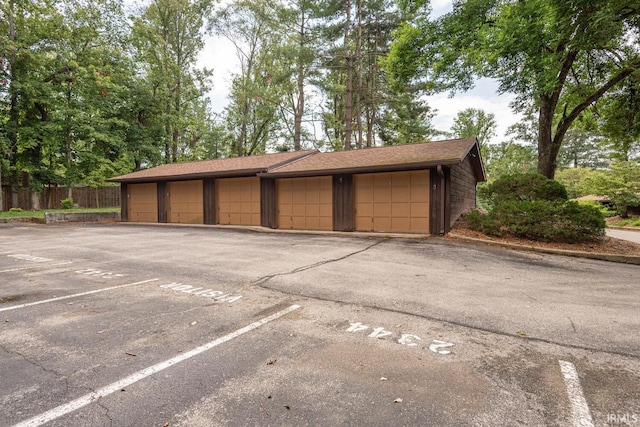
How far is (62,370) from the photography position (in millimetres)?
2375

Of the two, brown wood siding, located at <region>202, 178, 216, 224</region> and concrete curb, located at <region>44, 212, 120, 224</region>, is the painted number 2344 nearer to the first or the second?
brown wood siding, located at <region>202, 178, 216, 224</region>

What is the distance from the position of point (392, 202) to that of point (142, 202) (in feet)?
47.4

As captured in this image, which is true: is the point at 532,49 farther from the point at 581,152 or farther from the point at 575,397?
the point at 581,152

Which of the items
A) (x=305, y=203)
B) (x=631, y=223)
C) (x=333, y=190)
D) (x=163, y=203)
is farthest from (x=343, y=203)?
(x=631, y=223)

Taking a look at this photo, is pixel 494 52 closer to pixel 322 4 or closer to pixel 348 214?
pixel 348 214

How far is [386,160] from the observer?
38.0ft

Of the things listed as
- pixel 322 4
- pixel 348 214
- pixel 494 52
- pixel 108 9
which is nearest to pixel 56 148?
pixel 108 9

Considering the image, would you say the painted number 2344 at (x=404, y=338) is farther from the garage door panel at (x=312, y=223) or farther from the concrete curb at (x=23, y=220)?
the concrete curb at (x=23, y=220)

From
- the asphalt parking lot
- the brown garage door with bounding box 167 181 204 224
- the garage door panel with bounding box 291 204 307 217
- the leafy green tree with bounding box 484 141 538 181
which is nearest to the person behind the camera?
the asphalt parking lot

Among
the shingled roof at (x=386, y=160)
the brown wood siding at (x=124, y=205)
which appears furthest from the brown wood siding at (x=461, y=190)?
the brown wood siding at (x=124, y=205)

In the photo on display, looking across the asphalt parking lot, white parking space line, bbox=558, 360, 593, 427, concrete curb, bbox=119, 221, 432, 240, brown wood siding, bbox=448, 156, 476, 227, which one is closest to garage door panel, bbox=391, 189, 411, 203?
concrete curb, bbox=119, 221, 432, 240

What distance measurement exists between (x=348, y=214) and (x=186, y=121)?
1868cm

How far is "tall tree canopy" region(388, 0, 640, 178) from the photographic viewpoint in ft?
28.6

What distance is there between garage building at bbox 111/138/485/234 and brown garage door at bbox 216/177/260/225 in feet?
0.15
